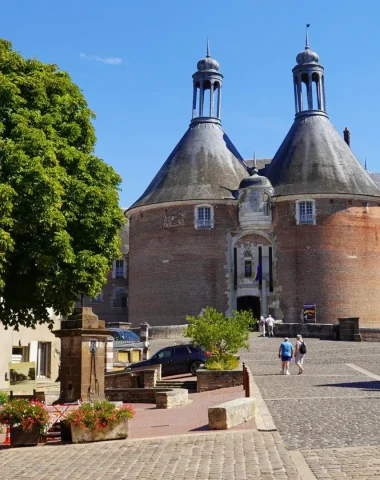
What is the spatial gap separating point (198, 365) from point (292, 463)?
1676cm

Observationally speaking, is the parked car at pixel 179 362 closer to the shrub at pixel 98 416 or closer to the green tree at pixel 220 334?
the green tree at pixel 220 334

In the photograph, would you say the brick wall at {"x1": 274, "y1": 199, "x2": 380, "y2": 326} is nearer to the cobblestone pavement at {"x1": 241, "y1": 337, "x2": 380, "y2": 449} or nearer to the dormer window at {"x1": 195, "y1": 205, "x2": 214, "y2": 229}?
the dormer window at {"x1": 195, "y1": 205, "x2": 214, "y2": 229}

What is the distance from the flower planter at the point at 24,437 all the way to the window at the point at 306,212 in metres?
36.8

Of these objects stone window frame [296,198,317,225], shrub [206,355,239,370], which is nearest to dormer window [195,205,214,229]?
stone window frame [296,198,317,225]

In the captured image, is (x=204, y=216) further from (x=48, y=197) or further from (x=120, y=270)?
(x=48, y=197)

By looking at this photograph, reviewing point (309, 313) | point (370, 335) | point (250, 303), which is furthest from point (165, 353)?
point (250, 303)

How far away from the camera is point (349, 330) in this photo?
122 feet

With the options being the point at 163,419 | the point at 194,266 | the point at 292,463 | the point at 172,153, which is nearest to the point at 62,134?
the point at 163,419

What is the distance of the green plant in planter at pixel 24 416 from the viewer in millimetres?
11422

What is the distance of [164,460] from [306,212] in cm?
3882

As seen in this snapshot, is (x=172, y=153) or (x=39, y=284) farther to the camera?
(x=172, y=153)

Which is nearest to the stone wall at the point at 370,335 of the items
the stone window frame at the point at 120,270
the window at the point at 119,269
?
the stone window frame at the point at 120,270

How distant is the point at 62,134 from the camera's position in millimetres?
19688

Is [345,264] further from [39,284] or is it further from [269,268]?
[39,284]
